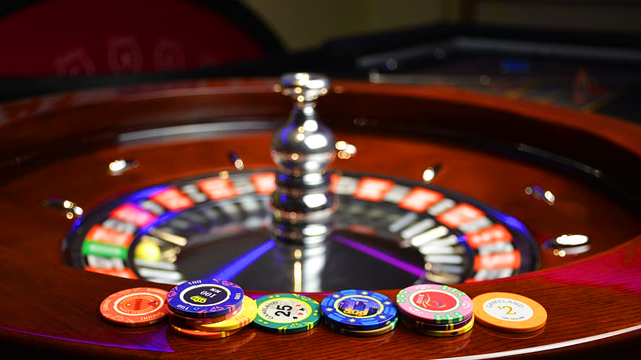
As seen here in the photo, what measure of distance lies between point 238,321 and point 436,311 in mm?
188

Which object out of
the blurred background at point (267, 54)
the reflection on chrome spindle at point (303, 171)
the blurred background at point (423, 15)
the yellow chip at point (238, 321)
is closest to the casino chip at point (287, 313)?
the yellow chip at point (238, 321)

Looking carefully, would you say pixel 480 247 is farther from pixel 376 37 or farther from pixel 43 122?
Answer: pixel 376 37

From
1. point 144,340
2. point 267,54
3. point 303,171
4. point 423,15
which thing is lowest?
point 144,340

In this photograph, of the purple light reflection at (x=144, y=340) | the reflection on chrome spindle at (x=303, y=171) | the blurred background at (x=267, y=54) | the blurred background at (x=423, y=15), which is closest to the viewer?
the purple light reflection at (x=144, y=340)

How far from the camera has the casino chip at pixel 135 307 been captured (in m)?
0.68

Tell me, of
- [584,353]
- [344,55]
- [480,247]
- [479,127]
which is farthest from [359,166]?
[344,55]

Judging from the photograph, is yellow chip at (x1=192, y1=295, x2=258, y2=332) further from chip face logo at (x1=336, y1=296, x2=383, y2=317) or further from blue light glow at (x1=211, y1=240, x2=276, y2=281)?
blue light glow at (x1=211, y1=240, x2=276, y2=281)

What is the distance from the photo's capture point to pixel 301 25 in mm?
6996

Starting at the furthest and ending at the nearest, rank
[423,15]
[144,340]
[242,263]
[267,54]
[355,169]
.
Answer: [423,15], [267,54], [355,169], [242,263], [144,340]

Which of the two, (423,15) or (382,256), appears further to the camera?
(423,15)

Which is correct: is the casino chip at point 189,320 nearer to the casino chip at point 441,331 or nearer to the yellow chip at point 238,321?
the yellow chip at point 238,321

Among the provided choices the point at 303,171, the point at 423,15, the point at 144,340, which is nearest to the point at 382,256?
the point at 303,171

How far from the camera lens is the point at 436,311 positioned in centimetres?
69

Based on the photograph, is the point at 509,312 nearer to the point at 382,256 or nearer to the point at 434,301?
the point at 434,301
